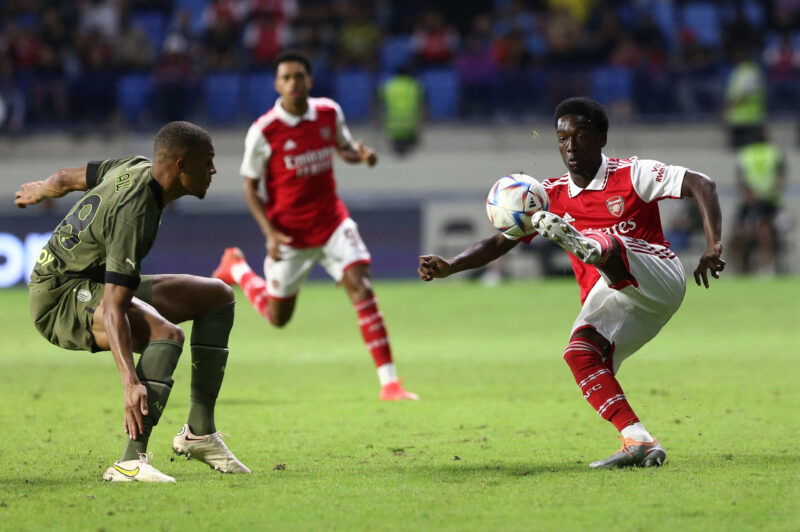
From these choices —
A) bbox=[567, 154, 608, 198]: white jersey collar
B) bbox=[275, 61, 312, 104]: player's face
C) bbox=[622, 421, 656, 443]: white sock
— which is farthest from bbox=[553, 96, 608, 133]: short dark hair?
bbox=[275, 61, 312, 104]: player's face

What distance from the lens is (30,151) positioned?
21062mm

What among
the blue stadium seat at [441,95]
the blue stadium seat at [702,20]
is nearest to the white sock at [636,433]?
the blue stadium seat at [441,95]

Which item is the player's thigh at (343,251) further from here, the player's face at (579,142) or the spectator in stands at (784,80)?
the spectator in stands at (784,80)

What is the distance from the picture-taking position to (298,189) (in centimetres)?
984

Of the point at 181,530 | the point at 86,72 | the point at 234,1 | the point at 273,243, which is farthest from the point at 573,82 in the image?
the point at 181,530

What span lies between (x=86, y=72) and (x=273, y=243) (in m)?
13.6

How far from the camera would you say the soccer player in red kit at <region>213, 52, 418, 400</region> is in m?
9.50

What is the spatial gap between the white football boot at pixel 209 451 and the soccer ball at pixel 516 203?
1.65 metres

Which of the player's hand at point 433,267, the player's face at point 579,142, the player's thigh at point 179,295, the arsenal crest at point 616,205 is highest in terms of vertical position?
the player's face at point 579,142

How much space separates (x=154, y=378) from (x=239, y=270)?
17.5 feet

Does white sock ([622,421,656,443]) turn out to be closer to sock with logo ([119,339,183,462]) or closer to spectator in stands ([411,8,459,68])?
sock with logo ([119,339,183,462])

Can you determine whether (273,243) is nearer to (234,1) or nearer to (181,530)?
(181,530)

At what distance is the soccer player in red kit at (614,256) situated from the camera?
579 cm

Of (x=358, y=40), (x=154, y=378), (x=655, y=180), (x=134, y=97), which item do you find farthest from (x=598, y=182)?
(x=358, y=40)
